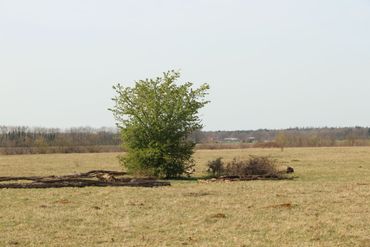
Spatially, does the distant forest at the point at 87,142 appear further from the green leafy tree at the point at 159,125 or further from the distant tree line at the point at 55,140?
the green leafy tree at the point at 159,125

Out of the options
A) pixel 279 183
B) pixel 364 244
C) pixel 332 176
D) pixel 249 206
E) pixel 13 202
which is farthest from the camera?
pixel 332 176

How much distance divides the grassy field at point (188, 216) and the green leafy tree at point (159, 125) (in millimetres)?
7627

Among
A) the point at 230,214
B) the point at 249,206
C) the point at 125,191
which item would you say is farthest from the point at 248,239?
the point at 125,191

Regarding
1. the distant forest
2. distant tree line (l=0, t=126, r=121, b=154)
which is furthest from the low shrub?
distant tree line (l=0, t=126, r=121, b=154)

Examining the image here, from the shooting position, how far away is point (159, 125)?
108 feet

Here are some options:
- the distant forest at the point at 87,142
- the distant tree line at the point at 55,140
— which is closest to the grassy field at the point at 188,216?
the distant forest at the point at 87,142

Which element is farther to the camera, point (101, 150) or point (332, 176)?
point (101, 150)

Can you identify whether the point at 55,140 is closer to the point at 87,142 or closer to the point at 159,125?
the point at 87,142

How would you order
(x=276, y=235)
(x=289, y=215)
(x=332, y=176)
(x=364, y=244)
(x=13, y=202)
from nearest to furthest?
(x=364, y=244), (x=276, y=235), (x=289, y=215), (x=13, y=202), (x=332, y=176)

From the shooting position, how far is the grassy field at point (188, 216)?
13.1m

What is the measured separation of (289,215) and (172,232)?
13.4 feet

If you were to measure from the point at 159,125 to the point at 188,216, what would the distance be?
54.9ft

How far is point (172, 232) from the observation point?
13977 mm

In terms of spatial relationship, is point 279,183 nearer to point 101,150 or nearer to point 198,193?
point 198,193
